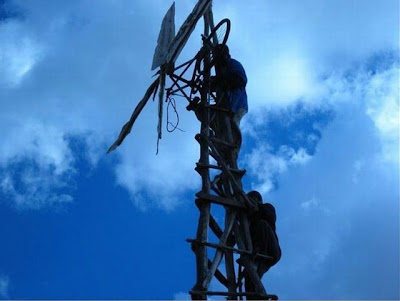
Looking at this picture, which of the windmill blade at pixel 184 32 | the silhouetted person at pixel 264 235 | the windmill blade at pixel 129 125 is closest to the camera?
the silhouetted person at pixel 264 235

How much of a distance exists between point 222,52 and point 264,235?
392 centimetres

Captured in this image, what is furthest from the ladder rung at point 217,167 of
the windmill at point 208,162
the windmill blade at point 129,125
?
the windmill blade at point 129,125

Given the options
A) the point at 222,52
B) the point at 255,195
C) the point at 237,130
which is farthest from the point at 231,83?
the point at 255,195

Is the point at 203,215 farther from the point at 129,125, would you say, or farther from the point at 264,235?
the point at 129,125

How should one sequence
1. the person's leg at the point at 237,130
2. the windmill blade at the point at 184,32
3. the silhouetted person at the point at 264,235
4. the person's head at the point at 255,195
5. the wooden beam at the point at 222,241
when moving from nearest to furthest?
the wooden beam at the point at 222,241
the silhouetted person at the point at 264,235
the person's head at the point at 255,195
the person's leg at the point at 237,130
the windmill blade at the point at 184,32

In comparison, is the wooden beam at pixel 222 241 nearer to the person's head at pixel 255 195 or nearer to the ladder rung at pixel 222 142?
the person's head at pixel 255 195

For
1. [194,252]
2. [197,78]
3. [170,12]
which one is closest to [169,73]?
[197,78]

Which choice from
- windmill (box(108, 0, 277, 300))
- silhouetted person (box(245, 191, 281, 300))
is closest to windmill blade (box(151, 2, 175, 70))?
windmill (box(108, 0, 277, 300))

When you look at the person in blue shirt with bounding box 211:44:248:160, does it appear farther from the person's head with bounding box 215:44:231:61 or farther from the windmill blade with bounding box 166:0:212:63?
the windmill blade with bounding box 166:0:212:63

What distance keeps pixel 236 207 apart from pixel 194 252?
1.20 m

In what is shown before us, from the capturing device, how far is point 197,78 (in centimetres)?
945

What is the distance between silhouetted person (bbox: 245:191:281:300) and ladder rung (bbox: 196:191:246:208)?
1.24ft

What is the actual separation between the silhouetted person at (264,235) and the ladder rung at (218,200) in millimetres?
378

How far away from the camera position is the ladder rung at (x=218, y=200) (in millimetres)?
7371
